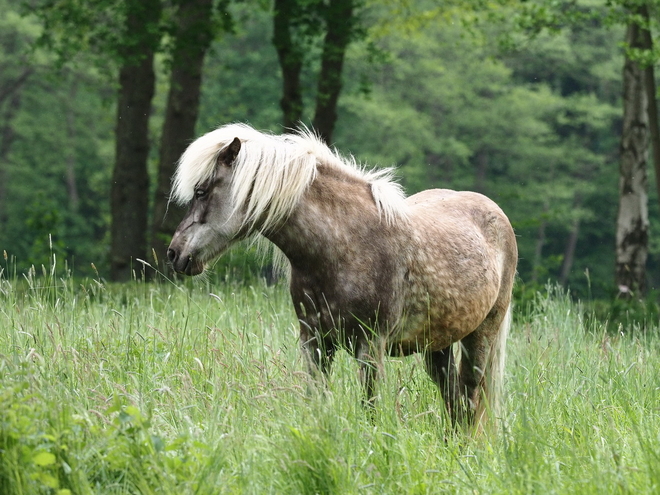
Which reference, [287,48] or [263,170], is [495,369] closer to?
[263,170]

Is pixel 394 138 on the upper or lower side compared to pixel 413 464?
lower

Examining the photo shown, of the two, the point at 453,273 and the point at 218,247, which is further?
the point at 453,273

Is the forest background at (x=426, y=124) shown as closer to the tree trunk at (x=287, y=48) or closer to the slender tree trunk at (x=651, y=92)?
the tree trunk at (x=287, y=48)

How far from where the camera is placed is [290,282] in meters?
5.18

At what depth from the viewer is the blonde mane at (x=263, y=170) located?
4848 millimetres

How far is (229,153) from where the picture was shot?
4.95 metres

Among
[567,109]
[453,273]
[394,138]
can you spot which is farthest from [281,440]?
[567,109]

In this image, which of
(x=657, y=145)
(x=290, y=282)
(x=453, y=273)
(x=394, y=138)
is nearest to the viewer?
(x=290, y=282)

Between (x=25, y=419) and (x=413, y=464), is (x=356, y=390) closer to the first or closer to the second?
(x=413, y=464)

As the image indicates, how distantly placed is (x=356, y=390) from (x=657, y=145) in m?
9.99

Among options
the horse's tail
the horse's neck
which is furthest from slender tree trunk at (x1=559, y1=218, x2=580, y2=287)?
the horse's neck

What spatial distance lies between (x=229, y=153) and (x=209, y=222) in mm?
402

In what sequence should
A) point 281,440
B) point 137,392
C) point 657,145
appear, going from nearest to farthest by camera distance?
1. point 281,440
2. point 137,392
3. point 657,145

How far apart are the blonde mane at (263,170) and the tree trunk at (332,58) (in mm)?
9780
